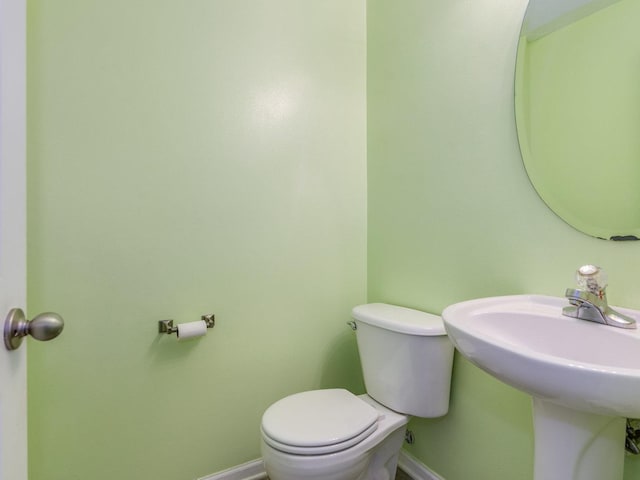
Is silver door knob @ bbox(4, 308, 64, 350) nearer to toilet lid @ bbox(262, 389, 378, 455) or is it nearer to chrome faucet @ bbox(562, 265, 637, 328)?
toilet lid @ bbox(262, 389, 378, 455)

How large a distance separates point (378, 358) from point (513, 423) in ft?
1.55

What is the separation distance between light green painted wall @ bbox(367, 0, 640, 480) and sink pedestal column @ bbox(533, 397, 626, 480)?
6.5 inches

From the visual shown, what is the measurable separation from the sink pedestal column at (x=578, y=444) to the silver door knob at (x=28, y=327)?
0.98 meters

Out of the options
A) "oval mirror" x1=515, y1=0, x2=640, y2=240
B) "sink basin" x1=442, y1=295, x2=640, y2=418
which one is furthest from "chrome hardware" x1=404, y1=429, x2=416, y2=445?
"oval mirror" x1=515, y1=0, x2=640, y2=240

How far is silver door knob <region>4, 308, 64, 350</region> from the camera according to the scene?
0.48m

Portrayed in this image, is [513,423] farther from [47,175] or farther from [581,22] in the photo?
[47,175]

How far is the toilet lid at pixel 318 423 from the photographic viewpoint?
1.02m

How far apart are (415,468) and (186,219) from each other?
1.40 m

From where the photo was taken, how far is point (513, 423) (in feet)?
3.51

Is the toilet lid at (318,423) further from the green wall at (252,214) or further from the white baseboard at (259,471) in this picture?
the white baseboard at (259,471)

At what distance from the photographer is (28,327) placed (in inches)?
19.7

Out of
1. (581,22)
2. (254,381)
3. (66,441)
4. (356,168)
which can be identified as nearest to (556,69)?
(581,22)

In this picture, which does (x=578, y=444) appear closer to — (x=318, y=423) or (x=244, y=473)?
(x=318, y=423)

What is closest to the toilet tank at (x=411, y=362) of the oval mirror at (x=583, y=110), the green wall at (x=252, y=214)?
the green wall at (x=252, y=214)
